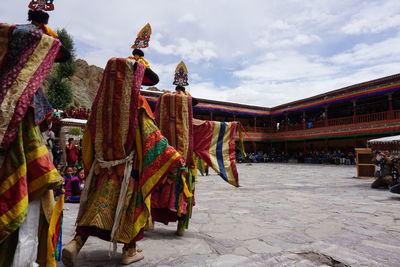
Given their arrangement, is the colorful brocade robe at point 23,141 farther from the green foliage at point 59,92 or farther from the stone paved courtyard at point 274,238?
the green foliage at point 59,92

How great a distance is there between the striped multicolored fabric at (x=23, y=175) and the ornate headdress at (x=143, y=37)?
11.9 ft

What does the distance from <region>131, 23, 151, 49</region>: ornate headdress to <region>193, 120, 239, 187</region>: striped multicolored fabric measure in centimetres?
214

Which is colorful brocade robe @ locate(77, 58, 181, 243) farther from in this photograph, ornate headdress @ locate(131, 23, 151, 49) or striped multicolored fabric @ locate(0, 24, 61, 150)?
ornate headdress @ locate(131, 23, 151, 49)

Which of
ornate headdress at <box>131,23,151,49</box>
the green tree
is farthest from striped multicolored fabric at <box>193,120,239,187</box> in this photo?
the green tree

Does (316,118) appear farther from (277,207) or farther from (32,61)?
(32,61)

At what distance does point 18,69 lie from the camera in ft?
4.62

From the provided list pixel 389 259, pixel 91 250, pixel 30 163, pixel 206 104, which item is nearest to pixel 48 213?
pixel 30 163

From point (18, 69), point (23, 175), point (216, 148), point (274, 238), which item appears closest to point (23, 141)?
point (23, 175)

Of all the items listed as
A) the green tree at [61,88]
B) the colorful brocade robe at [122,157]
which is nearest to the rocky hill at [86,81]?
the green tree at [61,88]

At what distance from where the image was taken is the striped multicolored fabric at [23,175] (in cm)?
135

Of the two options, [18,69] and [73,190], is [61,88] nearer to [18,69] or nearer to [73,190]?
[73,190]

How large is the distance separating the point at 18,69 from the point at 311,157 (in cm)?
2241

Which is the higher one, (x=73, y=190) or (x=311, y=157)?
(x=311, y=157)

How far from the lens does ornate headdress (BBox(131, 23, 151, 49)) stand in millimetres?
4754
